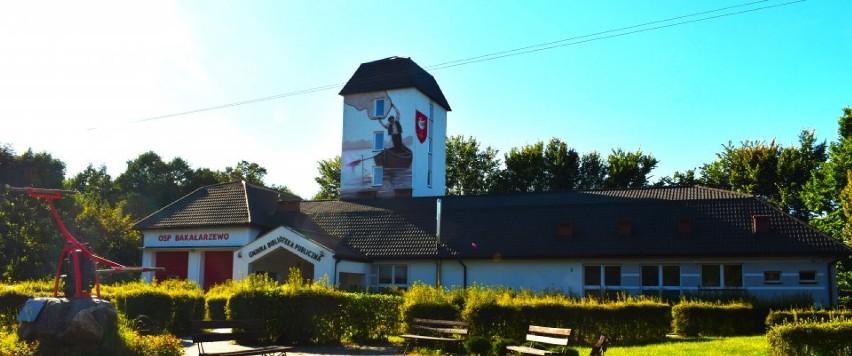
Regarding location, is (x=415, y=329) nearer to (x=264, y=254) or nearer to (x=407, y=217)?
(x=264, y=254)

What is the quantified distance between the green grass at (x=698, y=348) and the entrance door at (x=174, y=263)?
84.4 feet

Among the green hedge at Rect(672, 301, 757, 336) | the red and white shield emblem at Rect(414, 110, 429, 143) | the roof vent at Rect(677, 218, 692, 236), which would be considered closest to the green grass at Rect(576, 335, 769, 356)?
the green hedge at Rect(672, 301, 757, 336)

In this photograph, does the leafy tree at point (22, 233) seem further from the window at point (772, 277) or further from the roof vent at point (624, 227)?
the window at point (772, 277)

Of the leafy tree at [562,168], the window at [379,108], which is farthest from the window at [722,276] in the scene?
the leafy tree at [562,168]

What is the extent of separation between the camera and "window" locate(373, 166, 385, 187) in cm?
4835

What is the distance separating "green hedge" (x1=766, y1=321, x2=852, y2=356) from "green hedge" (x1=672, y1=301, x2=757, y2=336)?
7842mm

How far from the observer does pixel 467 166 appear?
6931cm

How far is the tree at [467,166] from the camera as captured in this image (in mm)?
68562

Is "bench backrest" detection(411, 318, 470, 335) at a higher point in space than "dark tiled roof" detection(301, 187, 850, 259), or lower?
lower

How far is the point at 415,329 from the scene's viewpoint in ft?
61.4

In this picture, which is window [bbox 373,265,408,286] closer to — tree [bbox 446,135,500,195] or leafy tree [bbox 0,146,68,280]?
leafy tree [bbox 0,146,68,280]

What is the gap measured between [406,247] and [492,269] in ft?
13.3

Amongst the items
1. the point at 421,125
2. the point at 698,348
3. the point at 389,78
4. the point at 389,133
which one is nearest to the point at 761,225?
the point at 698,348

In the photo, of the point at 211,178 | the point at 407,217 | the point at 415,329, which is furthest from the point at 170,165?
the point at 415,329
